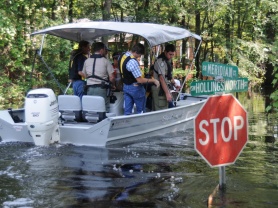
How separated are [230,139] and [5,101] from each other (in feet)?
51.0

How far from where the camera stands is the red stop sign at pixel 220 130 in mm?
5781

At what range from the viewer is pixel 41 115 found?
9.33 m

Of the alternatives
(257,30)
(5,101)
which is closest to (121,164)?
(5,101)

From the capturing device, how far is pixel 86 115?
10.4 m

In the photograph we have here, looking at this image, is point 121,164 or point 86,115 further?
point 86,115

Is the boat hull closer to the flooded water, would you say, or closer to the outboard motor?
the flooded water

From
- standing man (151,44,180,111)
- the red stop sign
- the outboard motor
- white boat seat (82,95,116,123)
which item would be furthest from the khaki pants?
the red stop sign

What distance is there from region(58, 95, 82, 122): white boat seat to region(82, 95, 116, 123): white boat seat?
21cm

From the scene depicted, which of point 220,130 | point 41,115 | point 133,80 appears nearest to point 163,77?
point 133,80

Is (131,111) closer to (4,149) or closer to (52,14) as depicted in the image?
(4,149)

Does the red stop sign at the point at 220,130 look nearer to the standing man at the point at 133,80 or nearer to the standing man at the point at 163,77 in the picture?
the standing man at the point at 133,80

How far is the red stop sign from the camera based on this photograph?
5781mm

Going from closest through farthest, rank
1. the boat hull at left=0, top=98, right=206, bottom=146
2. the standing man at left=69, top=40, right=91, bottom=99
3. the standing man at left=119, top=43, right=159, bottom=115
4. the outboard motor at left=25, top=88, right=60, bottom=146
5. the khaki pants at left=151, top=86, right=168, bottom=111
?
1. the outboard motor at left=25, top=88, right=60, bottom=146
2. the boat hull at left=0, top=98, right=206, bottom=146
3. the standing man at left=119, top=43, right=159, bottom=115
4. the standing man at left=69, top=40, right=91, bottom=99
5. the khaki pants at left=151, top=86, right=168, bottom=111

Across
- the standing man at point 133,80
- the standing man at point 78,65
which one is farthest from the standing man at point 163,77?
the standing man at point 78,65
